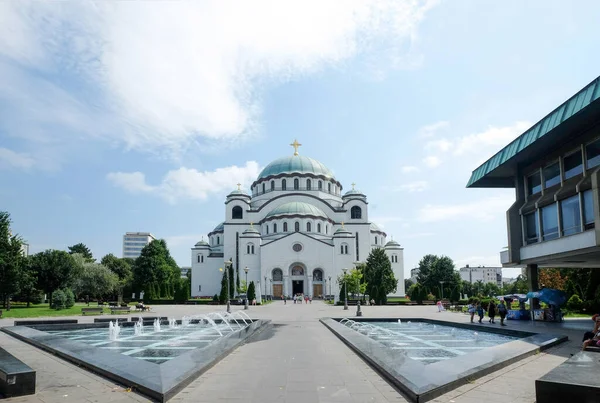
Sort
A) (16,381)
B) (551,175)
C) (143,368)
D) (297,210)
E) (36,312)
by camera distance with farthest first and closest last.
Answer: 1. (297,210)
2. (36,312)
3. (551,175)
4. (143,368)
5. (16,381)

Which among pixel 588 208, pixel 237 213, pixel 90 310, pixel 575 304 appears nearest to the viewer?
pixel 588 208

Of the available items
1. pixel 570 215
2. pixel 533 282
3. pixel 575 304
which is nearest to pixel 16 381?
pixel 570 215

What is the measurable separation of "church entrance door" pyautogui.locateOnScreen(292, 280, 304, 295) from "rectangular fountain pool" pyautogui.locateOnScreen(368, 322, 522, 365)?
135ft

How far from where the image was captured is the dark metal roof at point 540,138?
49.1 ft

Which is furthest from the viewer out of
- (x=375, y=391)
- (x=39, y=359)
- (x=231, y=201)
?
(x=231, y=201)

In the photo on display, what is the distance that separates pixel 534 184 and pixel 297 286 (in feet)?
138

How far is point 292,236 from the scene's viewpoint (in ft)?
199

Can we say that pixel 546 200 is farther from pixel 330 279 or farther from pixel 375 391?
pixel 330 279

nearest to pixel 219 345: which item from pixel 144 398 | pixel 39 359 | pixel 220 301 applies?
pixel 39 359

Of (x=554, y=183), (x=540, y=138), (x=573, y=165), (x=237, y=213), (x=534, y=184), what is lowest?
(x=554, y=183)

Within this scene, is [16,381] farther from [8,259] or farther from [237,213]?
[237,213]

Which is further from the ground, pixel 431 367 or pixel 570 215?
pixel 570 215

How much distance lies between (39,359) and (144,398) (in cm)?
538

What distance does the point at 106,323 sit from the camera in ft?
68.5
